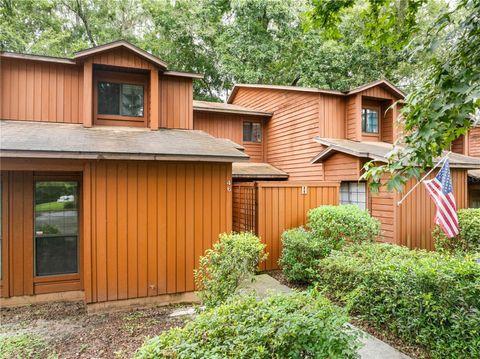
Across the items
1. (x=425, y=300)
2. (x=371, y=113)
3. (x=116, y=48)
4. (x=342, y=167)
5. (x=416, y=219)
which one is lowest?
(x=425, y=300)

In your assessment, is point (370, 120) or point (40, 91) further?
point (370, 120)

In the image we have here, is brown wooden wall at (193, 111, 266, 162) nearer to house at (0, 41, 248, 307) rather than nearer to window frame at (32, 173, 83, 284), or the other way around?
house at (0, 41, 248, 307)

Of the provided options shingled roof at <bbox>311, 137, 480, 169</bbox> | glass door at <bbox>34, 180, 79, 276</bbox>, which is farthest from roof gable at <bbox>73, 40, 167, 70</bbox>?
shingled roof at <bbox>311, 137, 480, 169</bbox>

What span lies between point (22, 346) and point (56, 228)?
2.53m

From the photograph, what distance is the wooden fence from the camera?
296 inches

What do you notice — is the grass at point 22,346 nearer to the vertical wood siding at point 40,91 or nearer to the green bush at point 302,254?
the green bush at point 302,254

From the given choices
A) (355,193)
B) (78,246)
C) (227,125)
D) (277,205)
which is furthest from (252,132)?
(78,246)

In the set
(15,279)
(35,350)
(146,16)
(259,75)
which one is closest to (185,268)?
(35,350)

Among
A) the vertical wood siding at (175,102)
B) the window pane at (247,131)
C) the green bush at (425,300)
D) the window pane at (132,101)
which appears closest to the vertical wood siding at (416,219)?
the green bush at (425,300)

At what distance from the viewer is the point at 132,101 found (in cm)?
736

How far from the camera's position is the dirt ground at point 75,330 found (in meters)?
3.89

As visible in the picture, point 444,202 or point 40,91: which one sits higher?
A: point 40,91

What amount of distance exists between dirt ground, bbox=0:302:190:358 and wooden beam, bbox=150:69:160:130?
4.19 meters

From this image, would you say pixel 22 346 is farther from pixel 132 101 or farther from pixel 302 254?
pixel 132 101
